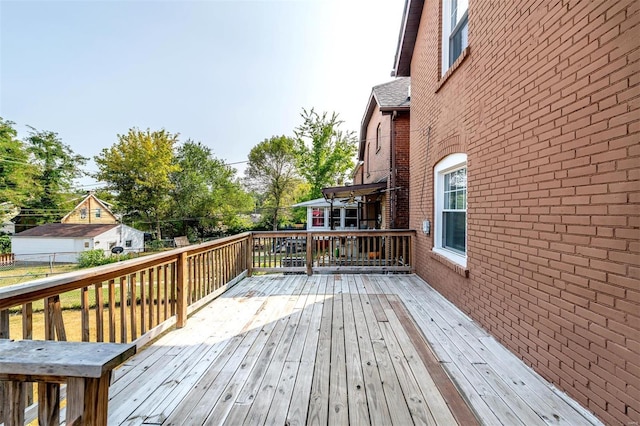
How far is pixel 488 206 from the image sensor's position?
2975 mm

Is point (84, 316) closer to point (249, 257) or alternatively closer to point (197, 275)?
point (197, 275)

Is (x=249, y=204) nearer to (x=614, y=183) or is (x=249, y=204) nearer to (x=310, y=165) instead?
(x=310, y=165)

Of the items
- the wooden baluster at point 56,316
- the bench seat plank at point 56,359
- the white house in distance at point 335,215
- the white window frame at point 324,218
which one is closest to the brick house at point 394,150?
the white house in distance at point 335,215

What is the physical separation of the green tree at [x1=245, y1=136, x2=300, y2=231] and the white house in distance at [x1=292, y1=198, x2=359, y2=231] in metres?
11.6

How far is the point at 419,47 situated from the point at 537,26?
155 inches

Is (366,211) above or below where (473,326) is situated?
above

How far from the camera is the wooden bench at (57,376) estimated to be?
79 cm

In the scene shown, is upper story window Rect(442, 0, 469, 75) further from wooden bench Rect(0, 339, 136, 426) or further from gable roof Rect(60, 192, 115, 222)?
gable roof Rect(60, 192, 115, 222)

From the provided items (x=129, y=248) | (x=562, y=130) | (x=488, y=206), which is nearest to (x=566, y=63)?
(x=562, y=130)

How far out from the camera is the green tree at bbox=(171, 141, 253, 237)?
90.7ft

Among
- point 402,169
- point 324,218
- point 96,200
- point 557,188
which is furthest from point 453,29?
point 96,200

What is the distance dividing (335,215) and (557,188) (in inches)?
486

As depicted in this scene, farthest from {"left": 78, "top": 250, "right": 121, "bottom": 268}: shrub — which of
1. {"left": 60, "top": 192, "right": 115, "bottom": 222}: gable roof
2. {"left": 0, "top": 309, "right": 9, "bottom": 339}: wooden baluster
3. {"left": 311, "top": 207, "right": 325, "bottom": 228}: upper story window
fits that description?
{"left": 0, "top": 309, "right": 9, "bottom": 339}: wooden baluster

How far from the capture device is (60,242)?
24.2 metres
